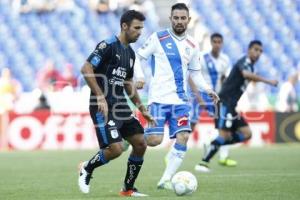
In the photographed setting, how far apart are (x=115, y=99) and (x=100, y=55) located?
1.95ft

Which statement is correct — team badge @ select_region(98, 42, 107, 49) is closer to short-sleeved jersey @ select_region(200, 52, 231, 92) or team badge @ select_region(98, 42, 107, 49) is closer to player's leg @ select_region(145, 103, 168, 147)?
player's leg @ select_region(145, 103, 168, 147)

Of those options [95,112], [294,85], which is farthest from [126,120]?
[294,85]

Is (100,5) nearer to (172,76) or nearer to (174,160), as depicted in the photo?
(172,76)

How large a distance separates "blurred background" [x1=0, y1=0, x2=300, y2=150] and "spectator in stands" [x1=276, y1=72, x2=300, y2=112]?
0.03 meters

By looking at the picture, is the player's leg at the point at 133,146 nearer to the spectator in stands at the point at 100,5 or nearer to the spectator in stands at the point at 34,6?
the spectator in stands at the point at 34,6

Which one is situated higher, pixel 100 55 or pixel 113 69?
pixel 100 55

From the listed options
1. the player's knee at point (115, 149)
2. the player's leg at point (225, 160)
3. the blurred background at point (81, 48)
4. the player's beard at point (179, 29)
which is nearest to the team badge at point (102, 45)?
the player's knee at point (115, 149)

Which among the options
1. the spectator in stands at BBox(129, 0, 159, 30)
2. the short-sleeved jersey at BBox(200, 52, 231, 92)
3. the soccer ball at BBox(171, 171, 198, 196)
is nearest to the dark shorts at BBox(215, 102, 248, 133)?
the short-sleeved jersey at BBox(200, 52, 231, 92)

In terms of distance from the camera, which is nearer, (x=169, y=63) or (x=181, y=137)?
(x=181, y=137)

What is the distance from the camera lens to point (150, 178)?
1183 centimetres

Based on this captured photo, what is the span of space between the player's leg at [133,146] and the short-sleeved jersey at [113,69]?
0.97ft

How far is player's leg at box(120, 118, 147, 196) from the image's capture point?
9.09 m

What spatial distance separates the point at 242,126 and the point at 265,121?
26.5ft

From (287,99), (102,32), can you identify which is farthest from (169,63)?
(102,32)
